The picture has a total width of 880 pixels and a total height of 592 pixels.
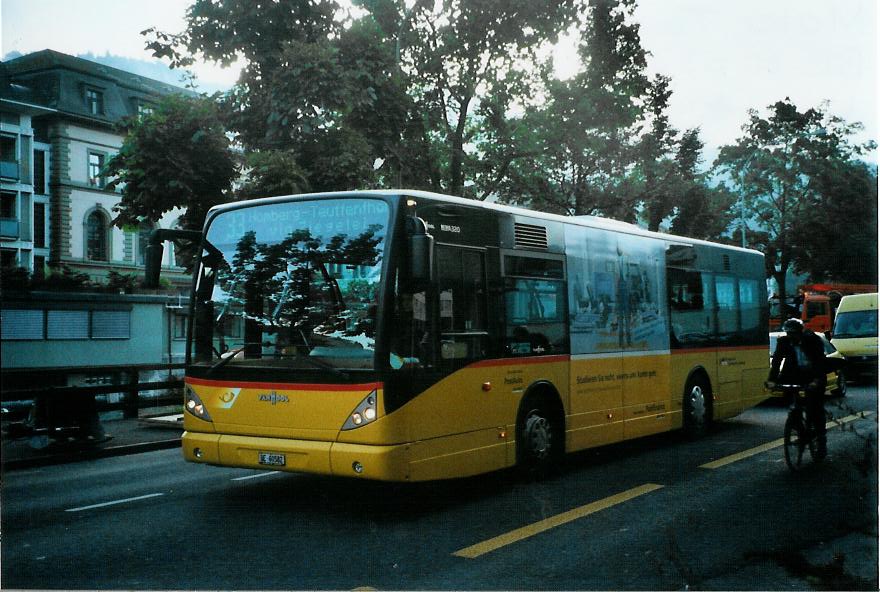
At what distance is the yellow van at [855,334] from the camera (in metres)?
19.5

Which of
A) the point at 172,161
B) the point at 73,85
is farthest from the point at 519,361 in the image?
the point at 73,85

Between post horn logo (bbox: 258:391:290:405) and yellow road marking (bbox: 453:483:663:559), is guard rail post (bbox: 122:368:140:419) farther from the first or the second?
yellow road marking (bbox: 453:483:663:559)

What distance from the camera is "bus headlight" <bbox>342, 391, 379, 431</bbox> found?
24.2 feet

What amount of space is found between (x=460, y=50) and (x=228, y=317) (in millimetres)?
14398

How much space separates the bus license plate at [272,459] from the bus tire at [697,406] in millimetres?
6398

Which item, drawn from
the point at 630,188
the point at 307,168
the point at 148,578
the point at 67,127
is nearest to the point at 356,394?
the point at 148,578

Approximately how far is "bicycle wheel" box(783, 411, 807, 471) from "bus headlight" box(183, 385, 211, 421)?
6.01m

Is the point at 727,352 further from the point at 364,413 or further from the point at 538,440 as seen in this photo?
the point at 364,413

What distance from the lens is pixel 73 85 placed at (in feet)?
90.6

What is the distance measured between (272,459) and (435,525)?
4.83ft

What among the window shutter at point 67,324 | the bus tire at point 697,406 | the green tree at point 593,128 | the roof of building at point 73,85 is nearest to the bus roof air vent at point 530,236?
the bus tire at point 697,406

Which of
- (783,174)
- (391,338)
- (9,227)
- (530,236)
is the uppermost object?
(783,174)

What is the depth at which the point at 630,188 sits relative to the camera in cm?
2761

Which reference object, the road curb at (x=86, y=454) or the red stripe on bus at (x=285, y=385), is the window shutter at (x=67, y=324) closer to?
the road curb at (x=86, y=454)
